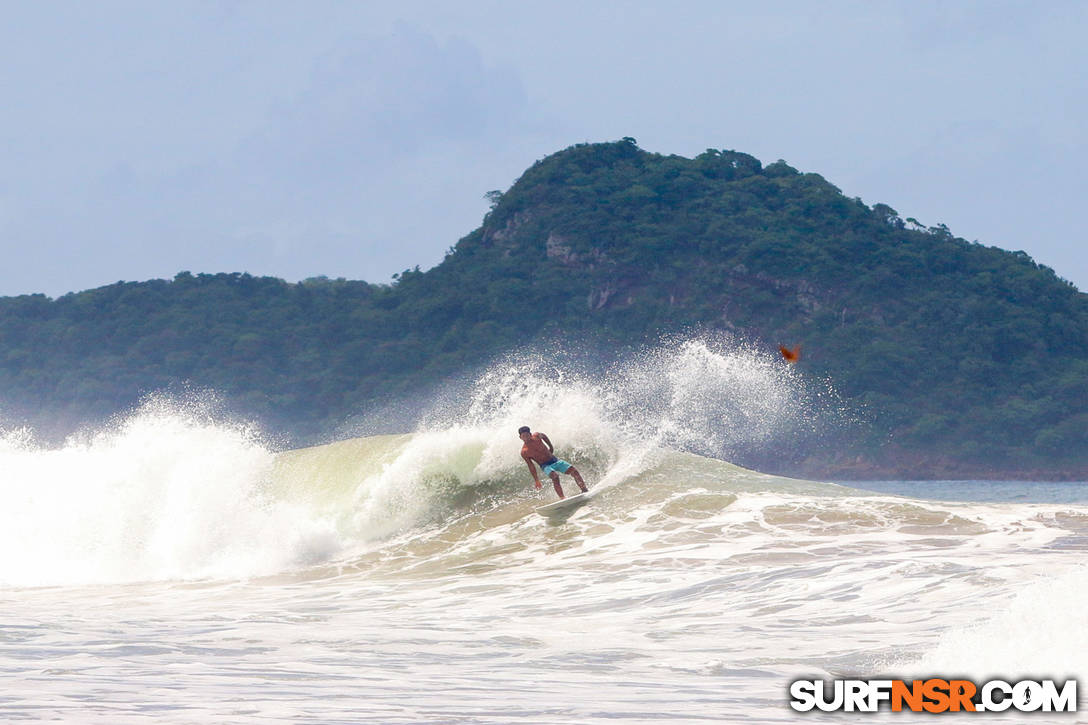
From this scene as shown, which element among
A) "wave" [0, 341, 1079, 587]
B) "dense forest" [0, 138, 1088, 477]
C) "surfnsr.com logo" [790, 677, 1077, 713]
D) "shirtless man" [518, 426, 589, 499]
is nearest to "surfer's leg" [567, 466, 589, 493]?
"shirtless man" [518, 426, 589, 499]

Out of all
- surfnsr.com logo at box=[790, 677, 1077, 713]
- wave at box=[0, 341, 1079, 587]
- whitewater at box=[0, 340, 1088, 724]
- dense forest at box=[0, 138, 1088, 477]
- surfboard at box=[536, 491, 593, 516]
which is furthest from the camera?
dense forest at box=[0, 138, 1088, 477]

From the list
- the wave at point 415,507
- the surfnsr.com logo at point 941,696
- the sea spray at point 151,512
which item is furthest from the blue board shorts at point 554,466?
the surfnsr.com logo at point 941,696

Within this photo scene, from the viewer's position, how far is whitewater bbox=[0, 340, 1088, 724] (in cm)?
731

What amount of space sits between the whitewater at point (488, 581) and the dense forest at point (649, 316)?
64.0 m

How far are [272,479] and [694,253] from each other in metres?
80.5

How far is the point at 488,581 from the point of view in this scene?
13.7m

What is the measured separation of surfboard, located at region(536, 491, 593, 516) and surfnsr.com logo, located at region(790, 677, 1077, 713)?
9.44m

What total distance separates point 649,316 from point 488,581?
7899 centimetres

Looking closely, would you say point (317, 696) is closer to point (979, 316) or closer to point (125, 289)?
point (979, 316)

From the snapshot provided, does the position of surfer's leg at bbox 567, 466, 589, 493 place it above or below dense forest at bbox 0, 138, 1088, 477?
below

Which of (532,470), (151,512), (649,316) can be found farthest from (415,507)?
(649,316)

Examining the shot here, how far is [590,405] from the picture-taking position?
1956 cm

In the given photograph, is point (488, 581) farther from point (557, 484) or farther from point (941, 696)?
point (941, 696)

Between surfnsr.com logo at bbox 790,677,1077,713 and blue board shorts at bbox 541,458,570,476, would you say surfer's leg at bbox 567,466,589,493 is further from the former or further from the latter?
surfnsr.com logo at bbox 790,677,1077,713
